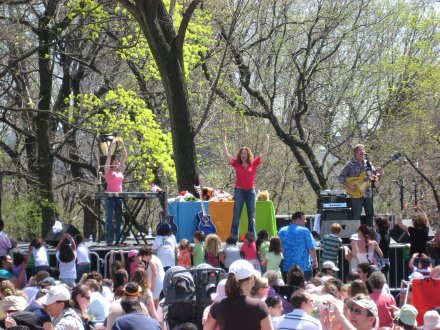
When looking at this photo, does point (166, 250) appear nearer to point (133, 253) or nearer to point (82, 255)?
point (133, 253)

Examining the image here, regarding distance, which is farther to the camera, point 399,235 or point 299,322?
point 399,235

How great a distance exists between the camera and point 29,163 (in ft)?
107

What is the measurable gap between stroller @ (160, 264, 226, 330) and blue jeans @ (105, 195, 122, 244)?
6208 millimetres

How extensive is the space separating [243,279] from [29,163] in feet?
81.3

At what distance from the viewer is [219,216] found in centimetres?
1861

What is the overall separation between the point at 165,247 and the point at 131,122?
43.9 ft

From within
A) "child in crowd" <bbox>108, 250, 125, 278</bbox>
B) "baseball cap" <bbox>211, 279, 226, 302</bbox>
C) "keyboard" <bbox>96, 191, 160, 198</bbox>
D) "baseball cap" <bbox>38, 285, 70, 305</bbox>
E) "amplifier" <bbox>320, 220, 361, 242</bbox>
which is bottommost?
"baseball cap" <bbox>211, 279, 226, 302</bbox>

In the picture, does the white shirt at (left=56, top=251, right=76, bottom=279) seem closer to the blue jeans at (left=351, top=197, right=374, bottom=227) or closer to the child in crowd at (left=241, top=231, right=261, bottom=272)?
the child in crowd at (left=241, top=231, right=261, bottom=272)

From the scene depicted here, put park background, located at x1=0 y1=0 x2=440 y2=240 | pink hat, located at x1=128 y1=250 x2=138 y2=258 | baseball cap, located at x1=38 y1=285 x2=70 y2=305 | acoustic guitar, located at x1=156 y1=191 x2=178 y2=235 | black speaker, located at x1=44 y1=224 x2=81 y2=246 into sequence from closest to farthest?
baseball cap, located at x1=38 y1=285 x2=70 y2=305 < pink hat, located at x1=128 y1=250 x2=138 y2=258 < acoustic guitar, located at x1=156 y1=191 x2=178 y2=235 < black speaker, located at x1=44 y1=224 x2=81 y2=246 < park background, located at x1=0 y1=0 x2=440 y2=240

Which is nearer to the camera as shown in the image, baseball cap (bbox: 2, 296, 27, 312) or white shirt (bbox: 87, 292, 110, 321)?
baseball cap (bbox: 2, 296, 27, 312)

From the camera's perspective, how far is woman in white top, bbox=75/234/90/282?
16391 mm

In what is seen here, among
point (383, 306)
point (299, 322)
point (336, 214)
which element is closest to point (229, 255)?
point (336, 214)

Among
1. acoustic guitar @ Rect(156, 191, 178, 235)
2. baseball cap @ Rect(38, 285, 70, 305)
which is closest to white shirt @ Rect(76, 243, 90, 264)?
acoustic guitar @ Rect(156, 191, 178, 235)

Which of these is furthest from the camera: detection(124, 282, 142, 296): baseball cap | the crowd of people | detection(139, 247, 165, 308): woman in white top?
detection(139, 247, 165, 308): woman in white top
